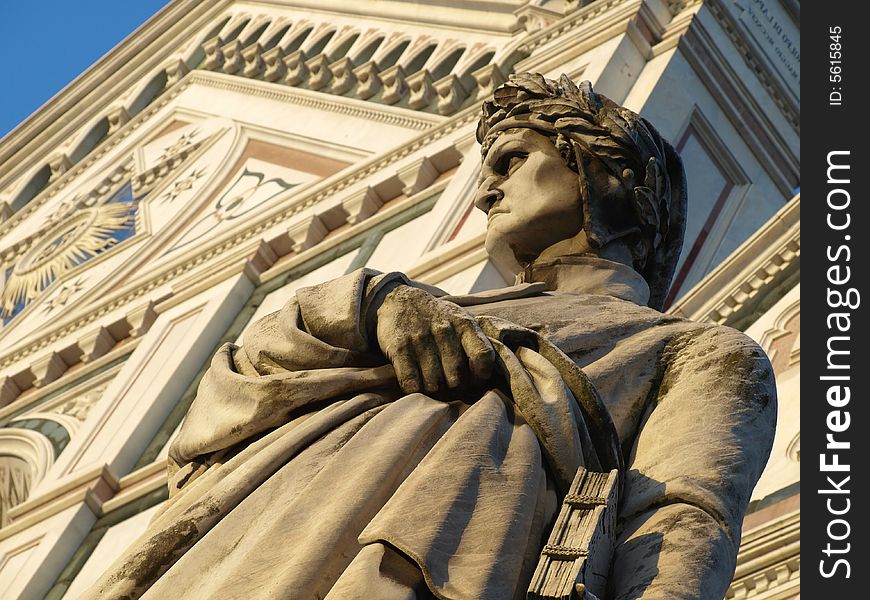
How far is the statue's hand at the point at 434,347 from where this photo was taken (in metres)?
2.54

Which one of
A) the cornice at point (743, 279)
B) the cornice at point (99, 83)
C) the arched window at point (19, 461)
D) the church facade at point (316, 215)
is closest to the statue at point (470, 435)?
the church facade at point (316, 215)

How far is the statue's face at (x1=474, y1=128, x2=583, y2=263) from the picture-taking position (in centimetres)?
308

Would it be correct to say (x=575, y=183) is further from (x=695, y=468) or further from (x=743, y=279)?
(x=743, y=279)

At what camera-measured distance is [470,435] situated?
240 centimetres

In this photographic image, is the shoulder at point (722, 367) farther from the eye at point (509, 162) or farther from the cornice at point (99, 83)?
the cornice at point (99, 83)

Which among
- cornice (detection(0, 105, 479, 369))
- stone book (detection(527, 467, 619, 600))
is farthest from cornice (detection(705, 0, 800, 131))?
stone book (detection(527, 467, 619, 600))

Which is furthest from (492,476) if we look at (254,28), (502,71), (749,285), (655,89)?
(254,28)

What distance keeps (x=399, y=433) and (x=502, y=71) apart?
7673 mm

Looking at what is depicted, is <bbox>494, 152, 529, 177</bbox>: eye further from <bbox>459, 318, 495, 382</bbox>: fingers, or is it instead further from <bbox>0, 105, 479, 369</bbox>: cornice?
<bbox>0, 105, 479, 369</bbox>: cornice

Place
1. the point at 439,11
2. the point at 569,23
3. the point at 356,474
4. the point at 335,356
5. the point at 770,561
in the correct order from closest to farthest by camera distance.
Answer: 1. the point at 356,474
2. the point at 335,356
3. the point at 770,561
4. the point at 569,23
5. the point at 439,11

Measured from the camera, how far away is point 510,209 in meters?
3.09

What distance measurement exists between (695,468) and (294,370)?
1.95 feet

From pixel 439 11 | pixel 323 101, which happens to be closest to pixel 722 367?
pixel 323 101
